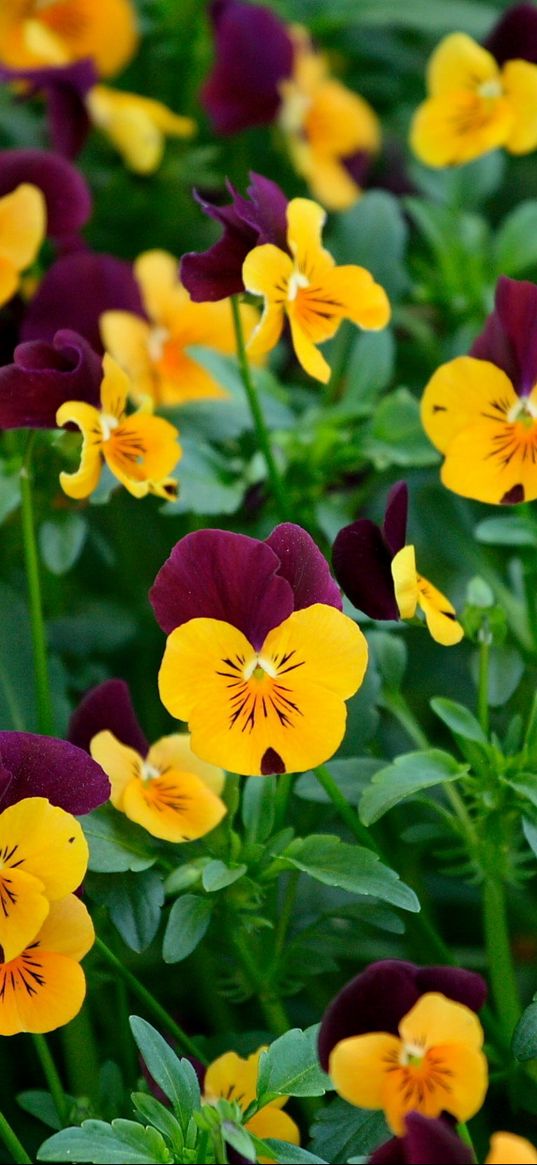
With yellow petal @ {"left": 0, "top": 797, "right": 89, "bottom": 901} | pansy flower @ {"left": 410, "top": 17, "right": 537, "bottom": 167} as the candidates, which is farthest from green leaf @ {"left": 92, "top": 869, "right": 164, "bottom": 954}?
pansy flower @ {"left": 410, "top": 17, "right": 537, "bottom": 167}

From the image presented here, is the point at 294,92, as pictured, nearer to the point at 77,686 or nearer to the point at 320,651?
the point at 77,686

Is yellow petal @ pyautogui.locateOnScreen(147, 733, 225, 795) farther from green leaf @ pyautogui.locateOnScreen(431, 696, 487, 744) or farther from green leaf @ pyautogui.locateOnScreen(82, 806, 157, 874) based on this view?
green leaf @ pyautogui.locateOnScreen(431, 696, 487, 744)

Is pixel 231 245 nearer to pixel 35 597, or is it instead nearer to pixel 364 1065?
pixel 35 597

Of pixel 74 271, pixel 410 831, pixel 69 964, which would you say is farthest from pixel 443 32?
pixel 69 964

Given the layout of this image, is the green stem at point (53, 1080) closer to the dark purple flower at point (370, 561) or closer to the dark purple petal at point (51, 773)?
the dark purple petal at point (51, 773)

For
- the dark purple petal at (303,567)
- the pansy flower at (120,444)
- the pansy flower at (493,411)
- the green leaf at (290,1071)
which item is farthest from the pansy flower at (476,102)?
the green leaf at (290,1071)

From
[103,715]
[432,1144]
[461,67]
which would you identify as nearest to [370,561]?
[103,715]
